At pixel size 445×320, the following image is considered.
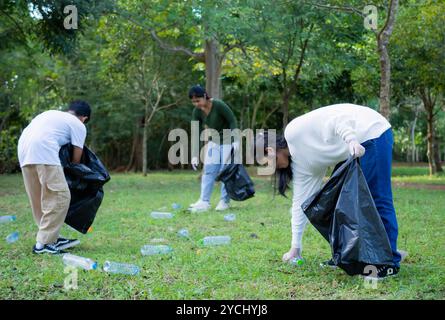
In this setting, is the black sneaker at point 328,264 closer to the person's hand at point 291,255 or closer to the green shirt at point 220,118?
the person's hand at point 291,255

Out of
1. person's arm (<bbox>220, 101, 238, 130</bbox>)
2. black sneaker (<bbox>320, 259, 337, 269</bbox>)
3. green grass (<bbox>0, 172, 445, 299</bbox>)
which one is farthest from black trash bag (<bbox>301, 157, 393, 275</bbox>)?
person's arm (<bbox>220, 101, 238, 130</bbox>)

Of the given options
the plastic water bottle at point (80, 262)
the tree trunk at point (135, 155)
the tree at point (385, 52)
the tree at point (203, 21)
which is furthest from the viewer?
the tree trunk at point (135, 155)

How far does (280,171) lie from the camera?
13.6 feet

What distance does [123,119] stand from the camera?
23547 millimetres

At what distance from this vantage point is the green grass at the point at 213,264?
11.6 ft

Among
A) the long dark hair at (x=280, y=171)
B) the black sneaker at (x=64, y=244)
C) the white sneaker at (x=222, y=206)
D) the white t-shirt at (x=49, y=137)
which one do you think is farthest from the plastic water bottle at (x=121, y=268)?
the white sneaker at (x=222, y=206)

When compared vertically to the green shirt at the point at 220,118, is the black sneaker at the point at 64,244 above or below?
below

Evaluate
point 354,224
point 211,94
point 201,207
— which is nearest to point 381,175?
point 354,224

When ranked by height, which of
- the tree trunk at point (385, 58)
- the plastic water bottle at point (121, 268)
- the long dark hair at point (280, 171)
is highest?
the tree trunk at point (385, 58)

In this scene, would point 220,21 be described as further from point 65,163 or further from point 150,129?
point 150,129

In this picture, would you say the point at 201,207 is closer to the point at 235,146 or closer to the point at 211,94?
the point at 235,146

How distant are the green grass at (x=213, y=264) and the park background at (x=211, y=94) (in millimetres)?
20

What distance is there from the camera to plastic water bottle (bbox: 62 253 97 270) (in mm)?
4188

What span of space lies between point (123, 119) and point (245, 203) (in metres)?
15.1
